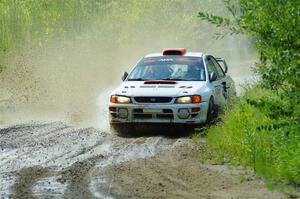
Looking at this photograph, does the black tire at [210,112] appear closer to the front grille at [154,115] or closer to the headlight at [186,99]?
the headlight at [186,99]

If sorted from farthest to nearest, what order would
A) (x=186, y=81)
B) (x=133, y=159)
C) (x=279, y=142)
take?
(x=186, y=81), (x=133, y=159), (x=279, y=142)

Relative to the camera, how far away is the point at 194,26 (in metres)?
44.9

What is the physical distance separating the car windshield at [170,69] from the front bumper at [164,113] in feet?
3.78

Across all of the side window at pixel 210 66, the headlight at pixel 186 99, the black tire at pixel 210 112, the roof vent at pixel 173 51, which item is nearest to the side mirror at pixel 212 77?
the side window at pixel 210 66

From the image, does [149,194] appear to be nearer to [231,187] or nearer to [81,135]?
[231,187]

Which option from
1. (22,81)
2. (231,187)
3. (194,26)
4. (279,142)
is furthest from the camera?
(194,26)

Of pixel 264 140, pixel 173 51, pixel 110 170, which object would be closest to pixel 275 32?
pixel 264 140

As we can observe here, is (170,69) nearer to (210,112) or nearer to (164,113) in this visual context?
(210,112)

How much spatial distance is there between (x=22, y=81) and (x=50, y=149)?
51.7 ft

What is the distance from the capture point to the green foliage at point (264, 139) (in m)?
7.08

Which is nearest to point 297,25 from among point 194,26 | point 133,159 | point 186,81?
point 133,159

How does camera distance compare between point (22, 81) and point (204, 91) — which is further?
point (22, 81)

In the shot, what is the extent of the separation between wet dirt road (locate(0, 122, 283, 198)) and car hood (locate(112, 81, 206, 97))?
808 mm

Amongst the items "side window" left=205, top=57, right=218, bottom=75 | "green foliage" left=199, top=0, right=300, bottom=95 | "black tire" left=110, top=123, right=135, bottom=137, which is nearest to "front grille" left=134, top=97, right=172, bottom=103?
"black tire" left=110, top=123, right=135, bottom=137
